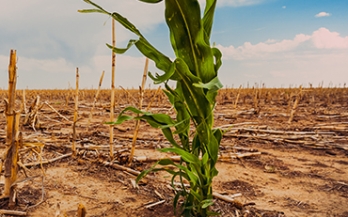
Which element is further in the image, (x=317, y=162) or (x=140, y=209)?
(x=317, y=162)

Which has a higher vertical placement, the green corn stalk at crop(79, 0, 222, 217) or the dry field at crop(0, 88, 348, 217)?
the green corn stalk at crop(79, 0, 222, 217)

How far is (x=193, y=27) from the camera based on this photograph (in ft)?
4.75

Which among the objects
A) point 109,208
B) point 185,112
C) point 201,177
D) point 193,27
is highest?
point 193,27

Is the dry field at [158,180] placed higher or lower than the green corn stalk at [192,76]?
lower

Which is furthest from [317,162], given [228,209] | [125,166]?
[125,166]

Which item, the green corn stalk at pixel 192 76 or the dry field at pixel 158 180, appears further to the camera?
the dry field at pixel 158 180

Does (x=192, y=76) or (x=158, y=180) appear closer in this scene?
(x=192, y=76)

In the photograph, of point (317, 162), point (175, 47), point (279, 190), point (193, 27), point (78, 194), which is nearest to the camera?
point (193, 27)

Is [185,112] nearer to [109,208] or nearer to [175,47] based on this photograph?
[175,47]

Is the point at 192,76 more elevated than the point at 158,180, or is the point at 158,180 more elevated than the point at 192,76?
the point at 192,76

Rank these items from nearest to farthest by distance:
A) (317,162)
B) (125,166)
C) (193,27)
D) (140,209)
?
(193,27) → (140,209) → (125,166) → (317,162)

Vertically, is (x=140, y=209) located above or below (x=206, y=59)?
below

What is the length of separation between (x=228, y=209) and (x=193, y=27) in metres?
1.43

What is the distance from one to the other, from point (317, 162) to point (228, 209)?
2311 millimetres
